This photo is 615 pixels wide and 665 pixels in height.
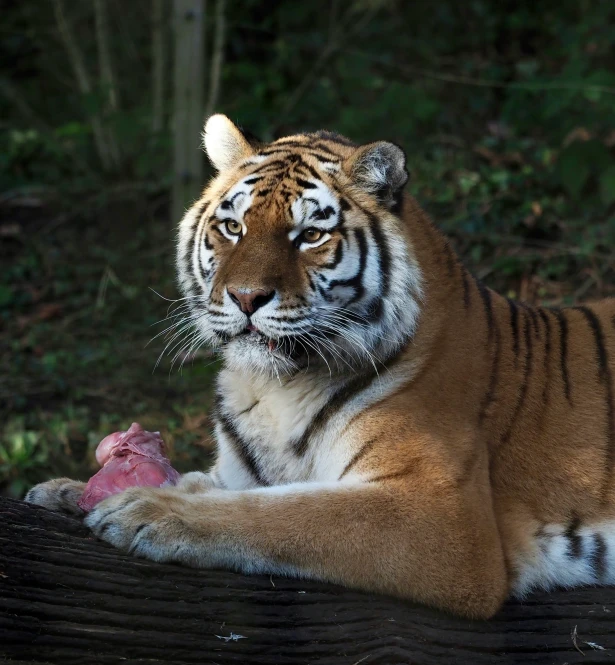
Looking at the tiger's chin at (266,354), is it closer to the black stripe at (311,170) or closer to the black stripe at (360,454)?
the black stripe at (360,454)

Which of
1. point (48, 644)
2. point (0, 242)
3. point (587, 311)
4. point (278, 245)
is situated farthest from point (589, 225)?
point (48, 644)

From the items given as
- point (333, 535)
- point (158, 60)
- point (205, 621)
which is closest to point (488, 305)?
point (333, 535)

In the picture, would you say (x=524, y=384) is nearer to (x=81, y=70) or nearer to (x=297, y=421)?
(x=297, y=421)

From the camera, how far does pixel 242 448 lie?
3.28 metres

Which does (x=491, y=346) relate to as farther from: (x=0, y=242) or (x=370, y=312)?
(x=0, y=242)

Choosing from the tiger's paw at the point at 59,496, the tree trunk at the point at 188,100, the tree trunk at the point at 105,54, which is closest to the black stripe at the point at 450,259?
the tiger's paw at the point at 59,496

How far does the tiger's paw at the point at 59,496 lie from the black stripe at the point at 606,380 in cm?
177

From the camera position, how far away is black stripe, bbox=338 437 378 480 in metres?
2.89

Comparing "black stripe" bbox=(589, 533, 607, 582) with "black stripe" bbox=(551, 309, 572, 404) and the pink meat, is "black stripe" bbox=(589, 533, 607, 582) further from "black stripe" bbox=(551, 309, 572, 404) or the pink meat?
the pink meat

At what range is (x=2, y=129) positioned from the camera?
8.96m

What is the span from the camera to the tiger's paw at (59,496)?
306 centimetres

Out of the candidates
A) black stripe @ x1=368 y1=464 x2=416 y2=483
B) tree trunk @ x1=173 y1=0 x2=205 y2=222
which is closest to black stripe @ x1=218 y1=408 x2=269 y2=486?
black stripe @ x1=368 y1=464 x2=416 y2=483

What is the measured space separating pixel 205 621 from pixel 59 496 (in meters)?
0.94

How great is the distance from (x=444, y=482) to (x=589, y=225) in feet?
14.0
